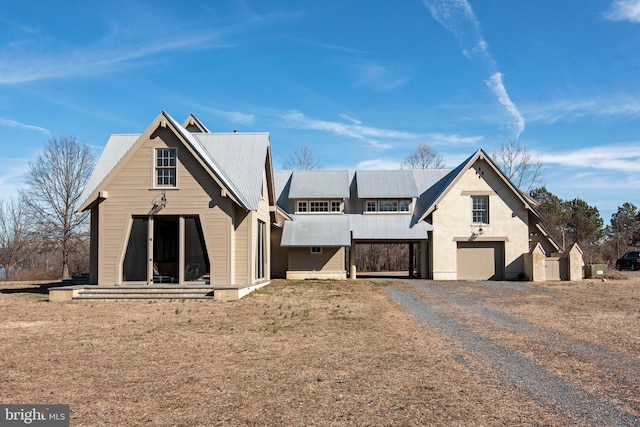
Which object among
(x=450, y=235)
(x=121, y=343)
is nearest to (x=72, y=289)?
(x=121, y=343)

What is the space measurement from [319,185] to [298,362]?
78.5ft

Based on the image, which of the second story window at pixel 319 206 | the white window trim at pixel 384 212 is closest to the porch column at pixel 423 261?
the white window trim at pixel 384 212

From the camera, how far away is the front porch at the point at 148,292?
1859cm

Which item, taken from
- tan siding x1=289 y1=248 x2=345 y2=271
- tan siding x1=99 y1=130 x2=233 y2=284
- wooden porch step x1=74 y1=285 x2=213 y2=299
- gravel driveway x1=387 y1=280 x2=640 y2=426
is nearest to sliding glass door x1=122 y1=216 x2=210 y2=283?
tan siding x1=99 y1=130 x2=233 y2=284

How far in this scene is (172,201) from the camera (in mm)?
20219

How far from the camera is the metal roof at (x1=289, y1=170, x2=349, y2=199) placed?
3155 cm

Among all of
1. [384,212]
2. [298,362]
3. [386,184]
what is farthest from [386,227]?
[298,362]

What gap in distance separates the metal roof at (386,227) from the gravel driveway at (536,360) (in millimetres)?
12491

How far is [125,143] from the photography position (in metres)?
24.0

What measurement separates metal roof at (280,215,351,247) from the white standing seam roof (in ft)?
32.2

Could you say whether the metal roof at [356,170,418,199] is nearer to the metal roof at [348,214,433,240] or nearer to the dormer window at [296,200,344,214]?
the metal roof at [348,214,433,240]

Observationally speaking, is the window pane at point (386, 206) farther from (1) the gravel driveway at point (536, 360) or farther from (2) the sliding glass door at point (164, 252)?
(1) the gravel driveway at point (536, 360)

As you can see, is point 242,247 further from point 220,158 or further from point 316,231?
point 316,231

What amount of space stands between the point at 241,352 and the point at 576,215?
184 feet
